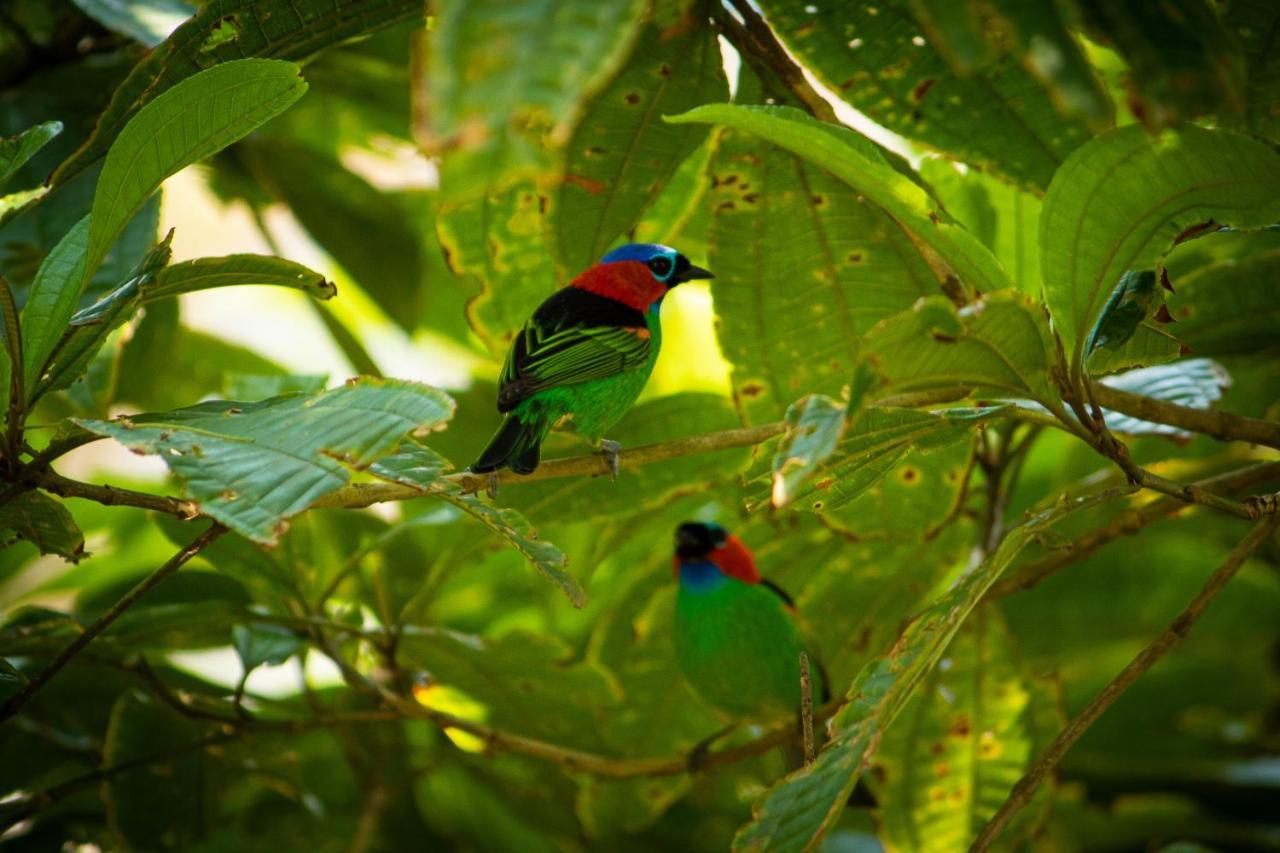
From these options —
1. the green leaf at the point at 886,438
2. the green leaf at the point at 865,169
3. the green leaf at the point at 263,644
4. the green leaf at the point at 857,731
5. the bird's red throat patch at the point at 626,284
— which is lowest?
the green leaf at the point at 857,731

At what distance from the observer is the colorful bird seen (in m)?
2.72

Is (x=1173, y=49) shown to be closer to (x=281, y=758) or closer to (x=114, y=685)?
(x=281, y=758)

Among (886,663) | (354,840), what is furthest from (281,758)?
(886,663)

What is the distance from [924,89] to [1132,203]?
61 cm

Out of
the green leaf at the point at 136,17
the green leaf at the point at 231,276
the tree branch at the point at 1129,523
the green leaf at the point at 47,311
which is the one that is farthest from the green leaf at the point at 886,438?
the green leaf at the point at 136,17

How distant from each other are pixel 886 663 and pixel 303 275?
2.99 ft

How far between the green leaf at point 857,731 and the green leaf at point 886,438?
16 cm

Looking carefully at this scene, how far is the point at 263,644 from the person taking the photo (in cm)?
213

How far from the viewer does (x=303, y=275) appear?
1.50 meters

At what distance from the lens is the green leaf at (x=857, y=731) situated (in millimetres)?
1191

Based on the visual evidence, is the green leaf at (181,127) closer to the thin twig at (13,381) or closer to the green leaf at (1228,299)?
the thin twig at (13,381)

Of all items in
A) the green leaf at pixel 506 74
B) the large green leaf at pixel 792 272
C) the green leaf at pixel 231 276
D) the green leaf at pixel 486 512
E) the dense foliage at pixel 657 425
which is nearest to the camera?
the green leaf at pixel 506 74

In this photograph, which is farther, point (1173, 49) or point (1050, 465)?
point (1050, 465)

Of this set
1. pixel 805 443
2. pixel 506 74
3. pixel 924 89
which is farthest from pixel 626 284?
pixel 506 74
